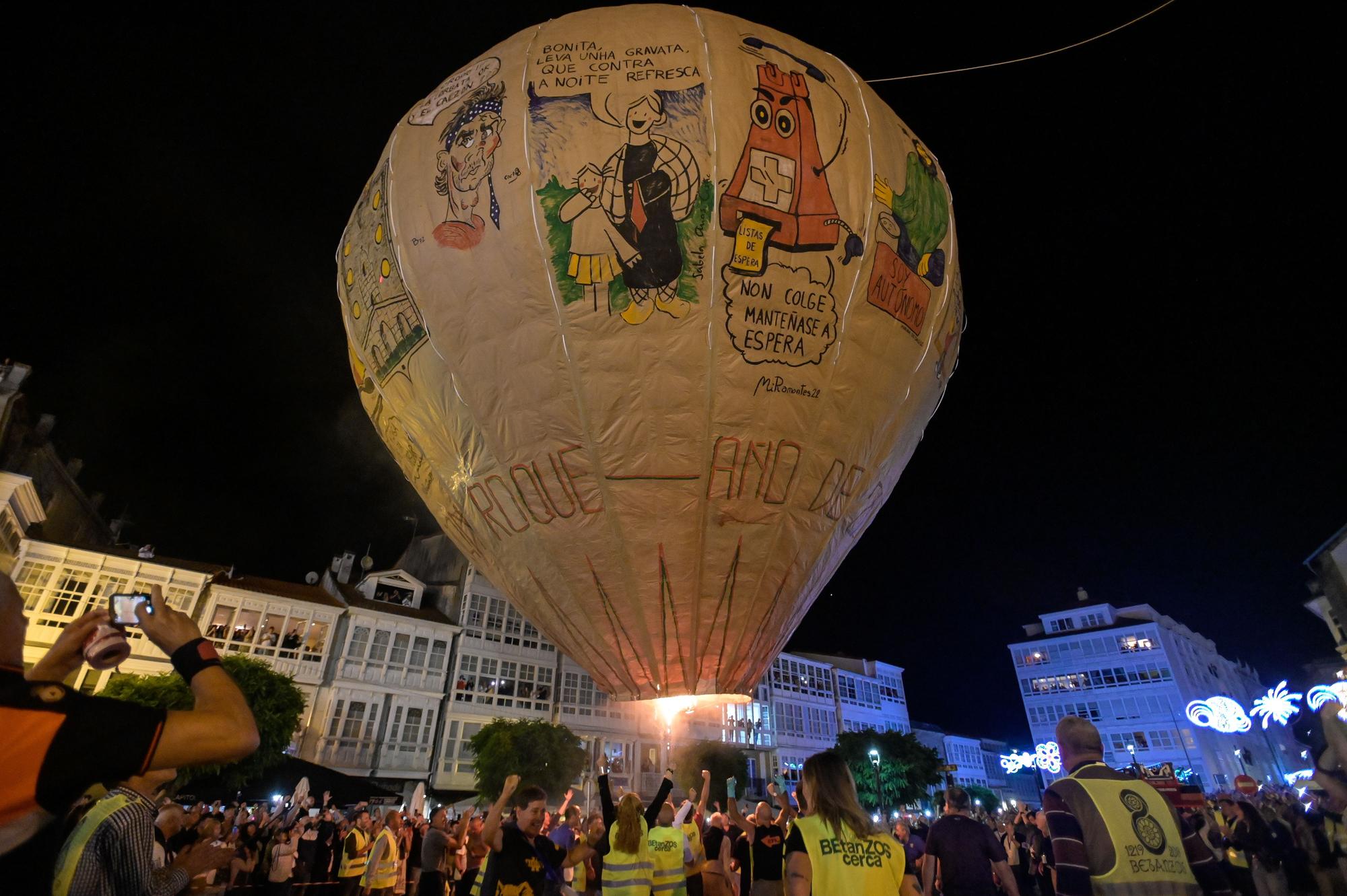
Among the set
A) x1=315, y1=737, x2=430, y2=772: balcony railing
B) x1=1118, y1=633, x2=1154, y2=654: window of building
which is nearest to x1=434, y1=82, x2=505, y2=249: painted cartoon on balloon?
x1=315, y1=737, x2=430, y2=772: balcony railing

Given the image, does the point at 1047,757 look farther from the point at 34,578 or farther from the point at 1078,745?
the point at 34,578

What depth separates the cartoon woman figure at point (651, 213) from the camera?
746 centimetres

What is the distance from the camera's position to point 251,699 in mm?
23500

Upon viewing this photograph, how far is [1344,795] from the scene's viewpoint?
14.2 ft

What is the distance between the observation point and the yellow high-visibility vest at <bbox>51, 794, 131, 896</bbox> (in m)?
3.22

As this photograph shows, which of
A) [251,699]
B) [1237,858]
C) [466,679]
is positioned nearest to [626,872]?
[1237,858]

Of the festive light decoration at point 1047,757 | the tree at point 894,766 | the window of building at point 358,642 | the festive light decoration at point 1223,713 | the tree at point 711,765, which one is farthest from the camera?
the festive light decoration at point 1047,757

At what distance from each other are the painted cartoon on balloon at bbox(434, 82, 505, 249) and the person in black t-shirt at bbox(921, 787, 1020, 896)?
7291 millimetres

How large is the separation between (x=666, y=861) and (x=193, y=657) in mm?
5009

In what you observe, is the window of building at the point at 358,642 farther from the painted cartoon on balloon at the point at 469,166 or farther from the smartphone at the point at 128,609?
the smartphone at the point at 128,609

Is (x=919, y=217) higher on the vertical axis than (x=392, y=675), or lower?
higher

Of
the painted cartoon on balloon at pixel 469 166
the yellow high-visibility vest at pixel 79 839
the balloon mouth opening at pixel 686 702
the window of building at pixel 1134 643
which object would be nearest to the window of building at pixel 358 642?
the balloon mouth opening at pixel 686 702
